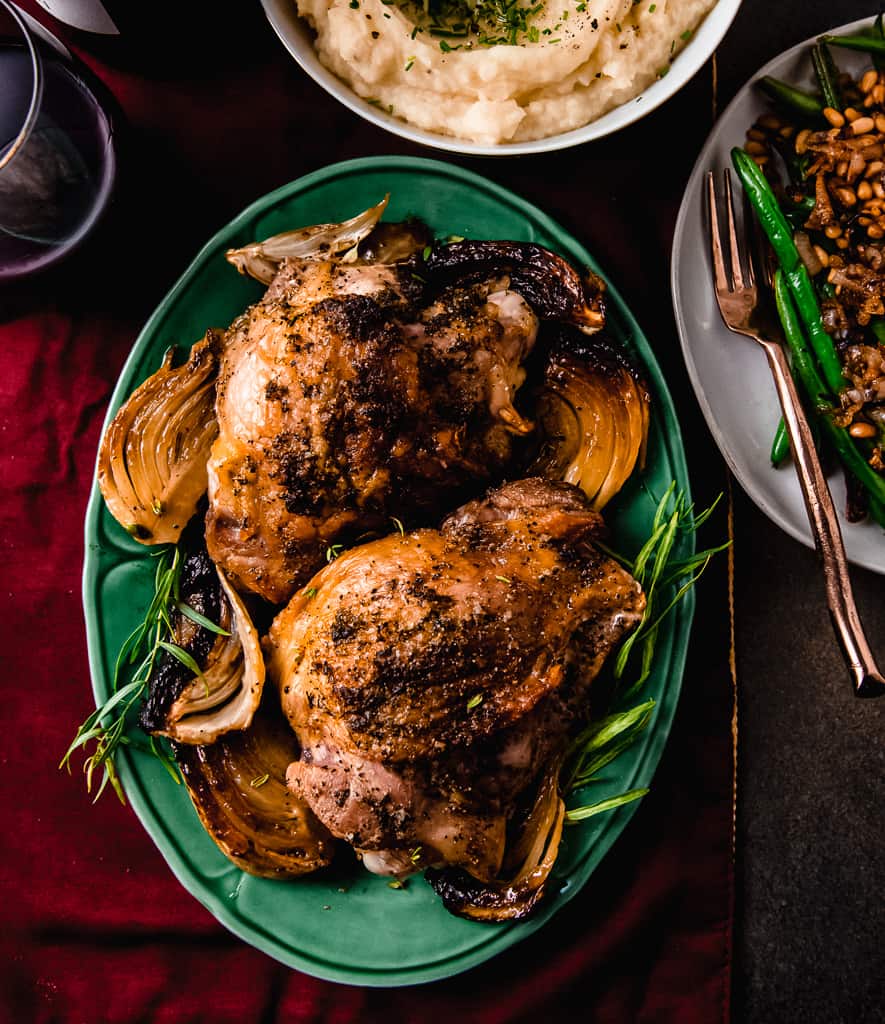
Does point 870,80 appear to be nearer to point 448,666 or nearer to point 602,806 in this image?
point 448,666

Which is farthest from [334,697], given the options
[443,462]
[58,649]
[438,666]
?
[58,649]

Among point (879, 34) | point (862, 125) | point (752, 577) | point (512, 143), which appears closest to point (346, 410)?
point (512, 143)

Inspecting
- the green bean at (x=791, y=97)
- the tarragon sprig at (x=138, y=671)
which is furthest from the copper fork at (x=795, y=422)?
the tarragon sprig at (x=138, y=671)

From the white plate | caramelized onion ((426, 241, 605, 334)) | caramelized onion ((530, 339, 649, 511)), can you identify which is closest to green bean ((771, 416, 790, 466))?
the white plate

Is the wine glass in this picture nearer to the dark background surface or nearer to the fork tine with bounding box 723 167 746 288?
the dark background surface

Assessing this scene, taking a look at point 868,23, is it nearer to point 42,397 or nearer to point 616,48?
point 616,48

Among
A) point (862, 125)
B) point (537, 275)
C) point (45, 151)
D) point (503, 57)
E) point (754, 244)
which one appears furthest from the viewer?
point (754, 244)

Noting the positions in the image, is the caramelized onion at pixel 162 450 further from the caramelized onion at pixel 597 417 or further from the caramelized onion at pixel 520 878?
the caramelized onion at pixel 520 878

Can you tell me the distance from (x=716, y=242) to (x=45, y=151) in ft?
5.54

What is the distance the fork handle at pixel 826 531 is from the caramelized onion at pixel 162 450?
1468 mm

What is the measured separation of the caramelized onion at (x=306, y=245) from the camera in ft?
7.45

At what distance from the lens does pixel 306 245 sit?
90.3 inches

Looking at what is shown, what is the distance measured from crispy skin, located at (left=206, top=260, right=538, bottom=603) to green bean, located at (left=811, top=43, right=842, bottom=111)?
1.02 meters

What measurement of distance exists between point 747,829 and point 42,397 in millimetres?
2464
